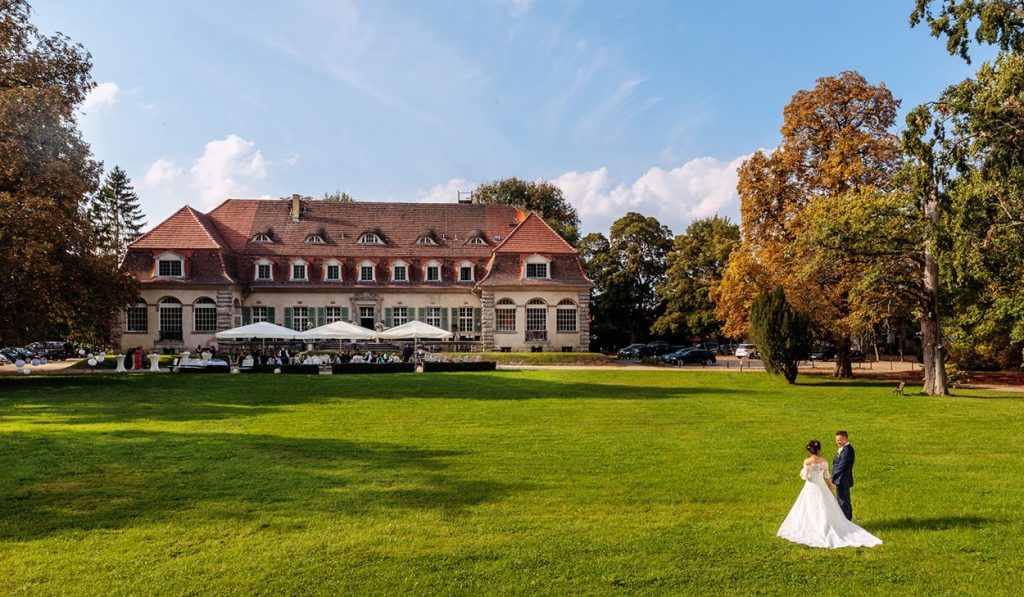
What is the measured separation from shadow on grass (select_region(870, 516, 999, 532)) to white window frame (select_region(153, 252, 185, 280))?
43780 mm

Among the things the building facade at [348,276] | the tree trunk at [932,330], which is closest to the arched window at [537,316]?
the building facade at [348,276]

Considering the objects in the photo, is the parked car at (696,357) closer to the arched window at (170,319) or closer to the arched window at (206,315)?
the arched window at (206,315)

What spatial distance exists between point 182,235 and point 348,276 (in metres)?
11.0

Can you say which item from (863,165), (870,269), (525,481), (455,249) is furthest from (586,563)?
(455,249)

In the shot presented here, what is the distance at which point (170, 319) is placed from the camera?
44031 millimetres

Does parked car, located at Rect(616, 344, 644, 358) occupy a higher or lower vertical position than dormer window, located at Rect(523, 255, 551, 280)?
lower

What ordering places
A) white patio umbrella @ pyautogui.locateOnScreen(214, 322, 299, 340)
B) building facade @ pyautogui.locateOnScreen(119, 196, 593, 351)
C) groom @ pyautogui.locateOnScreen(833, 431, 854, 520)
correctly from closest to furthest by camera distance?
groom @ pyautogui.locateOnScreen(833, 431, 854, 520)
white patio umbrella @ pyautogui.locateOnScreen(214, 322, 299, 340)
building facade @ pyautogui.locateOnScreen(119, 196, 593, 351)

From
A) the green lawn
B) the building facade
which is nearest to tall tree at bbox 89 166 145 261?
the building facade

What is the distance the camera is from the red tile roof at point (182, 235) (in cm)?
4447

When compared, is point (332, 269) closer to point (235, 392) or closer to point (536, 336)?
point (536, 336)

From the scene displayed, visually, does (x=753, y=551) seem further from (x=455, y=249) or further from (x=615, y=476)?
(x=455, y=249)

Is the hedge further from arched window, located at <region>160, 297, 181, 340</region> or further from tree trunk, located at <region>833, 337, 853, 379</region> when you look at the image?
arched window, located at <region>160, 297, 181, 340</region>

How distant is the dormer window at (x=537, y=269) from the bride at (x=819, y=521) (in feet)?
126

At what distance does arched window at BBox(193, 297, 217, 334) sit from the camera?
4428cm
